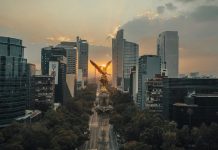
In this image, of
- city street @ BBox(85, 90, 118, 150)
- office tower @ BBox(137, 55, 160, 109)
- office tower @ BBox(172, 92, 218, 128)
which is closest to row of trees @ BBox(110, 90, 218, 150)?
city street @ BBox(85, 90, 118, 150)

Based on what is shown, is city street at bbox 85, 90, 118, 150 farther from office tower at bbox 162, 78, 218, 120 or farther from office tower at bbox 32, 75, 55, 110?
office tower at bbox 162, 78, 218, 120

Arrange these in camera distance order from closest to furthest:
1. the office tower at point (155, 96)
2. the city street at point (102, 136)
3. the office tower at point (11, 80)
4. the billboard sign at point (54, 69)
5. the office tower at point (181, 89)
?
the city street at point (102, 136) < the office tower at point (11, 80) < the office tower at point (181, 89) < the office tower at point (155, 96) < the billboard sign at point (54, 69)

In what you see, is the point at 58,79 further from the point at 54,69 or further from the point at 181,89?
the point at 181,89

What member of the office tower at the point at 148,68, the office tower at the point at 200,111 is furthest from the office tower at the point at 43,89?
the office tower at the point at 200,111

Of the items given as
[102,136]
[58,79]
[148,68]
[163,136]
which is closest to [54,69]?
[58,79]

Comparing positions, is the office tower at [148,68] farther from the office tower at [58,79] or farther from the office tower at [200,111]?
the office tower at [200,111]

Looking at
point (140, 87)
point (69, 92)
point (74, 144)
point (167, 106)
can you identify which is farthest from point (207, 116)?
point (69, 92)

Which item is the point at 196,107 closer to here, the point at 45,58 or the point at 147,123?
the point at 147,123
